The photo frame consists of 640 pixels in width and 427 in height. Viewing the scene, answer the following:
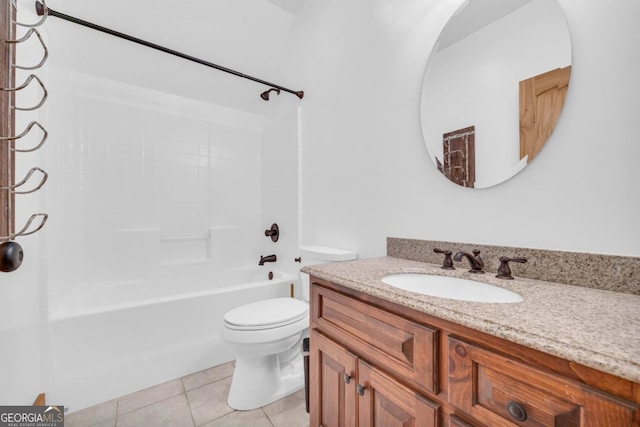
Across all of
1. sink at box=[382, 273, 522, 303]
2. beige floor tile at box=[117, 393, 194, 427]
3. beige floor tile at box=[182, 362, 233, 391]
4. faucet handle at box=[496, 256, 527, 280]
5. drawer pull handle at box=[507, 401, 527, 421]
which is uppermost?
faucet handle at box=[496, 256, 527, 280]

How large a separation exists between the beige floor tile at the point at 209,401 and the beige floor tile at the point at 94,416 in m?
0.36

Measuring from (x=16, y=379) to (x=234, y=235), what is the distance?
1.75 meters

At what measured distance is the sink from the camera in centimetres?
89

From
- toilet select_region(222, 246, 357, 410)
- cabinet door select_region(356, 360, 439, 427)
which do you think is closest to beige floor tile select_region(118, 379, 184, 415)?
toilet select_region(222, 246, 357, 410)

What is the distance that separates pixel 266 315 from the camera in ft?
5.02

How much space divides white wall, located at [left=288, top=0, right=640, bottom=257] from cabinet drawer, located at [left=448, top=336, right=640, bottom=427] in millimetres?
589

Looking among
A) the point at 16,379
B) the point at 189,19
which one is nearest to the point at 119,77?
the point at 189,19

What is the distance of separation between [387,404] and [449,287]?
1.49 feet

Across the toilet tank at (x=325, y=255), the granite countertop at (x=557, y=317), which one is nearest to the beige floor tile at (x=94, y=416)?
the toilet tank at (x=325, y=255)

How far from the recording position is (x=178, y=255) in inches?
99.3

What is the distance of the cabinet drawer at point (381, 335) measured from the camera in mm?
686

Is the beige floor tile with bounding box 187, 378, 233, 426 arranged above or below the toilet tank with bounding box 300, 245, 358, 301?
below

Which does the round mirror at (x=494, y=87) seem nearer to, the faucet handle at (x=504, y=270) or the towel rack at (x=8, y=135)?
the faucet handle at (x=504, y=270)

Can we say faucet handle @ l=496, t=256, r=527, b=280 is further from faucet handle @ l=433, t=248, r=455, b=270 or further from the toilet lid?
the toilet lid
